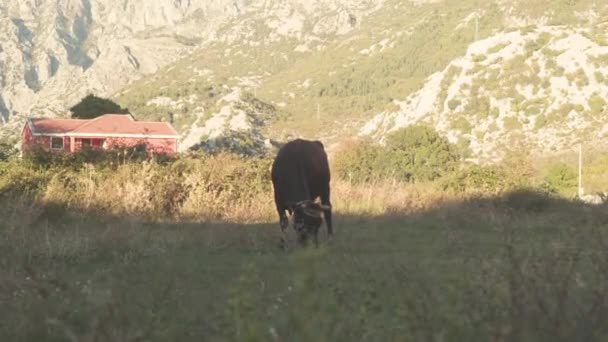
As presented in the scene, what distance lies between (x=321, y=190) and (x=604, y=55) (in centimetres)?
8229

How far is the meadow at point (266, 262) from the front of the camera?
8.00 feet

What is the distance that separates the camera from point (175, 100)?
176250mm

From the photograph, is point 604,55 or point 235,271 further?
point 604,55

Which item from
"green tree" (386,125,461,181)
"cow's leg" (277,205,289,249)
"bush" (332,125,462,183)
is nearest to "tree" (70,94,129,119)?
"green tree" (386,125,461,181)

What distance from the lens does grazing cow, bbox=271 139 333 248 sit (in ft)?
27.5

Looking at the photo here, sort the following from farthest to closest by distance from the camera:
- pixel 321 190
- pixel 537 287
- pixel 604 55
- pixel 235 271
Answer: pixel 604 55
pixel 321 190
pixel 235 271
pixel 537 287

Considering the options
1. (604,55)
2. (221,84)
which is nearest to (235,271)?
(604,55)

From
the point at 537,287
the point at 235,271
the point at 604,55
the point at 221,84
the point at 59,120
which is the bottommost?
the point at 235,271

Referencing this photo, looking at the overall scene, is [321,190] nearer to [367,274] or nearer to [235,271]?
[235,271]

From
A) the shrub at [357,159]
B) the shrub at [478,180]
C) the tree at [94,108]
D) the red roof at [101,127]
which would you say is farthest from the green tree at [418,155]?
the tree at [94,108]

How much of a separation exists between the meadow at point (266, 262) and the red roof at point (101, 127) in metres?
49.5

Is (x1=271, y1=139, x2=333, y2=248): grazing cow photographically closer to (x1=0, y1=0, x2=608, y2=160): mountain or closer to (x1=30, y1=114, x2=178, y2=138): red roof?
(x1=0, y1=0, x2=608, y2=160): mountain

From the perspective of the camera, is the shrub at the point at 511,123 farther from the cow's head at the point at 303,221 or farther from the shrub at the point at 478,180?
the cow's head at the point at 303,221

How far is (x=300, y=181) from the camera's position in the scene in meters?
9.59
